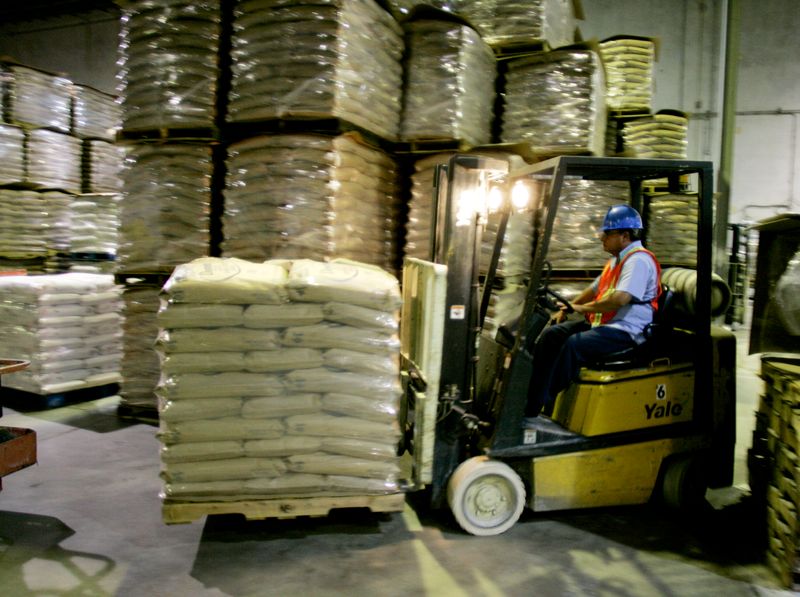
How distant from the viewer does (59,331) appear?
6.32 meters

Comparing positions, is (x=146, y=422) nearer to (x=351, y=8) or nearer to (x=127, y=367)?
(x=127, y=367)

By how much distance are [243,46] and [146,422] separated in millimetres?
3440

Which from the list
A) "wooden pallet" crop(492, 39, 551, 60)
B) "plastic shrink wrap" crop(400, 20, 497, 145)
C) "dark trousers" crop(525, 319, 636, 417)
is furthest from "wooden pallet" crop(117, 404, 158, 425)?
"wooden pallet" crop(492, 39, 551, 60)

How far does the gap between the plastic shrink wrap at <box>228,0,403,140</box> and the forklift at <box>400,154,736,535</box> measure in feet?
4.33

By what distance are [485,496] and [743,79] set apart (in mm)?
15597

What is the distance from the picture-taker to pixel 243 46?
16.0 ft

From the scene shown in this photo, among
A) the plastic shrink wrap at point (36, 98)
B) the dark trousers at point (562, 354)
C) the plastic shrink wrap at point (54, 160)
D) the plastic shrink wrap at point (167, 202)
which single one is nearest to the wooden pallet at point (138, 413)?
the plastic shrink wrap at point (167, 202)

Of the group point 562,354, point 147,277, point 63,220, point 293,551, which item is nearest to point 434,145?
point 562,354

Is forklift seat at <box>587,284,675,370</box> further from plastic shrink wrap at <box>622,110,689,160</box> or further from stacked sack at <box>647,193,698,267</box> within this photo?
plastic shrink wrap at <box>622,110,689,160</box>

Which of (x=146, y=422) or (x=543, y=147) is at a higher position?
(x=543, y=147)

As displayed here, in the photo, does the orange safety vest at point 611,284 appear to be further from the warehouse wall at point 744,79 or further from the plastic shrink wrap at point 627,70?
the warehouse wall at point 744,79

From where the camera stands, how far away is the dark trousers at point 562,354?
367 cm

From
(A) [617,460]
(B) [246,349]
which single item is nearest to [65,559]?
(B) [246,349]

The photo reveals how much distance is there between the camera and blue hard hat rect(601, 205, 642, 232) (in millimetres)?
3744
